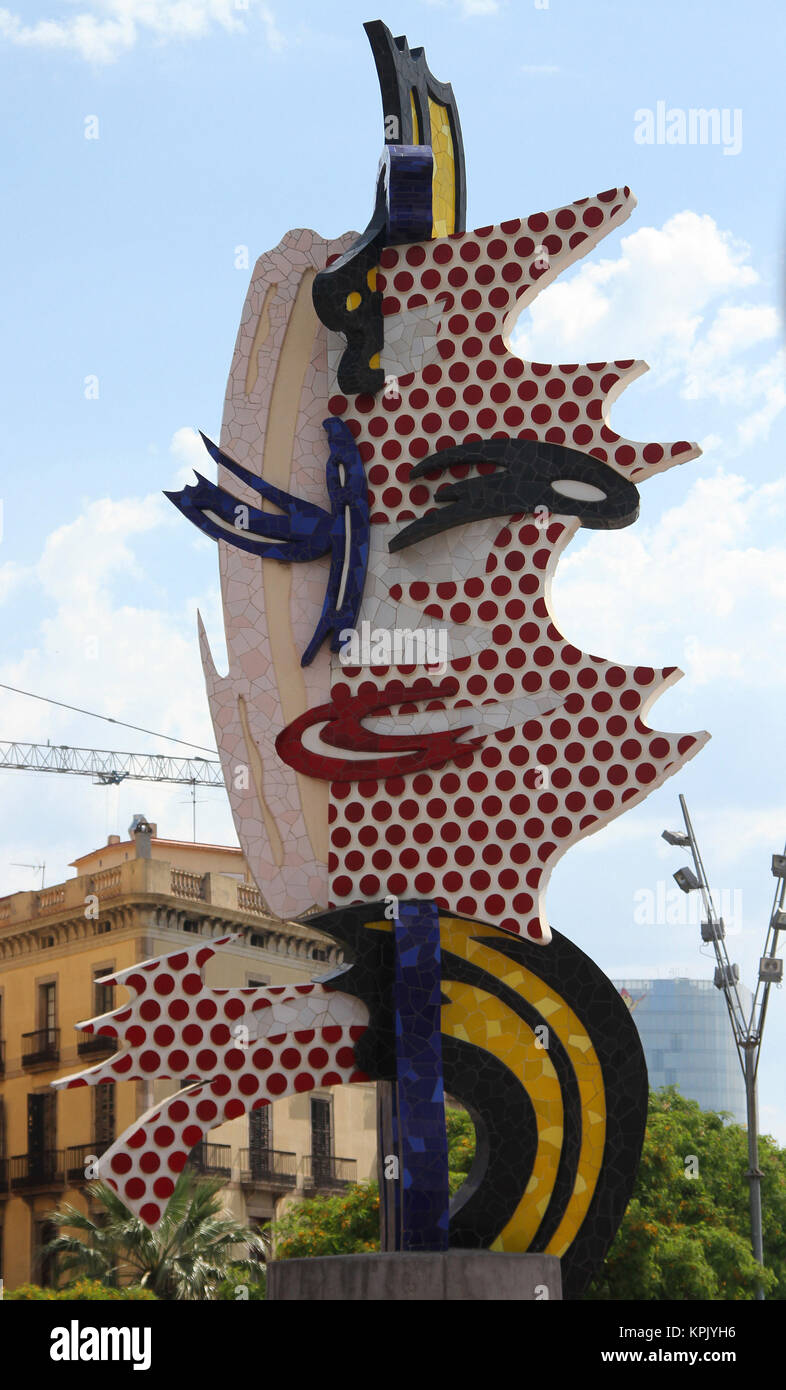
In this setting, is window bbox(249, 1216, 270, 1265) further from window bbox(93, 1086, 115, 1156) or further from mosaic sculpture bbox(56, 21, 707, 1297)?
mosaic sculpture bbox(56, 21, 707, 1297)

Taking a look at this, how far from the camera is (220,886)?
44469 mm

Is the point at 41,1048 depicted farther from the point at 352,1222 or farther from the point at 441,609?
the point at 441,609

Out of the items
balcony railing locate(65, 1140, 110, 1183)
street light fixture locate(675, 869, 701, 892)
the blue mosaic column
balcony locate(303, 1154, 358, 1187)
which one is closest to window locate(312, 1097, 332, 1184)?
balcony locate(303, 1154, 358, 1187)

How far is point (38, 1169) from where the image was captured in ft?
136

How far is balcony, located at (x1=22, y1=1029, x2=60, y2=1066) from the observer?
42625mm

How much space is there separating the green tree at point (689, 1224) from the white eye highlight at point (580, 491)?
11.5 m

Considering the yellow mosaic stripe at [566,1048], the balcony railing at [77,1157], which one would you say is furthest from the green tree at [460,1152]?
the yellow mosaic stripe at [566,1048]

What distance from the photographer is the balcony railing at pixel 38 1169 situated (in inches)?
1618

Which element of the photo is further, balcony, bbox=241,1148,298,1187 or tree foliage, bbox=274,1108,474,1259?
balcony, bbox=241,1148,298,1187

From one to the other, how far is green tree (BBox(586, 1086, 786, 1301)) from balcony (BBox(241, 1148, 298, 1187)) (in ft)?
33.0

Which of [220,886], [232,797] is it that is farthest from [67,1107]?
[232,797]

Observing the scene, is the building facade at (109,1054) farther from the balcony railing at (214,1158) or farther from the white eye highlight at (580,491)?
the white eye highlight at (580,491)
